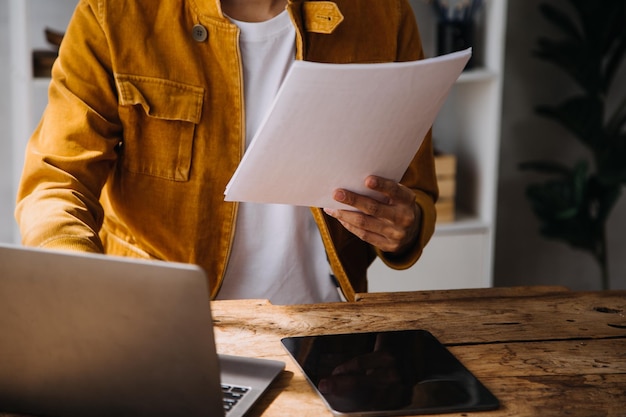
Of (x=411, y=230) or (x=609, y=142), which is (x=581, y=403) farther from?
(x=609, y=142)

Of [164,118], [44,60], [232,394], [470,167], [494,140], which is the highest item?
[44,60]

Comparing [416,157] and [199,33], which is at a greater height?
[199,33]

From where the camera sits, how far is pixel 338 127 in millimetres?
1243

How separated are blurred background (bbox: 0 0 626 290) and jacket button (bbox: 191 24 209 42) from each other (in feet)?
3.49

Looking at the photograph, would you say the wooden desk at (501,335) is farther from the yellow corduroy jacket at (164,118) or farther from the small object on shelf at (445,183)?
the small object on shelf at (445,183)

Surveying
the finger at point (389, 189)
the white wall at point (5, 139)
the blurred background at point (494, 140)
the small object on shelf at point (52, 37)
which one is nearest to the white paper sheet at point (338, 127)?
the finger at point (389, 189)

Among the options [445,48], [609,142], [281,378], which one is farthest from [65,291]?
[609,142]

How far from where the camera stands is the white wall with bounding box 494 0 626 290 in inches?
130

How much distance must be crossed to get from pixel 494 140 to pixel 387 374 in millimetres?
1885

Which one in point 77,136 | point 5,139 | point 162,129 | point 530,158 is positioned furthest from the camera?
point 530,158

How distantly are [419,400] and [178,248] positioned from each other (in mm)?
797

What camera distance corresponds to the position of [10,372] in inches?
38.6

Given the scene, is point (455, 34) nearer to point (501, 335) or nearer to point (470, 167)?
point (470, 167)

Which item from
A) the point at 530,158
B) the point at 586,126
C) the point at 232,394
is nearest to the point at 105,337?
the point at 232,394
